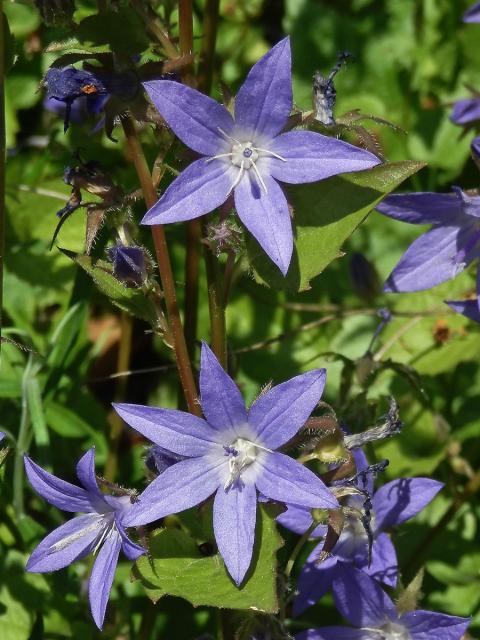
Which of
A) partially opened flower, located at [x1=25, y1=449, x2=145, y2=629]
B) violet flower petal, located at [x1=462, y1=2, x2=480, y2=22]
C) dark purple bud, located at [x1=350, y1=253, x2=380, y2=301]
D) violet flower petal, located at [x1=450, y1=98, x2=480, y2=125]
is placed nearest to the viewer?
Answer: partially opened flower, located at [x1=25, y1=449, x2=145, y2=629]

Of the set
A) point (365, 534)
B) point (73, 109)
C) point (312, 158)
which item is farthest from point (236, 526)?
point (73, 109)

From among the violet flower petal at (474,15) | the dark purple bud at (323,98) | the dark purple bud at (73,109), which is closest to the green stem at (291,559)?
the dark purple bud at (323,98)

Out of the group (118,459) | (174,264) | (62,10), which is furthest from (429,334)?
(62,10)

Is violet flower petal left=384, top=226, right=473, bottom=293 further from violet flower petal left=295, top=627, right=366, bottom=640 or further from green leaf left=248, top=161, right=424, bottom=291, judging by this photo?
violet flower petal left=295, top=627, right=366, bottom=640

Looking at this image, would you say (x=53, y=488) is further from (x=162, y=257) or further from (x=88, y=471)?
(x=162, y=257)

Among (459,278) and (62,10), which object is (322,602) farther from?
(62,10)

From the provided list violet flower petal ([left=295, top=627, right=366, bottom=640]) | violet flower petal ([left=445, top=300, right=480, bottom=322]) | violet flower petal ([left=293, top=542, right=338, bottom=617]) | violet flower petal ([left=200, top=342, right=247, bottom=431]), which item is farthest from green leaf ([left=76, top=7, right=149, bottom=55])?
violet flower petal ([left=295, top=627, right=366, bottom=640])
